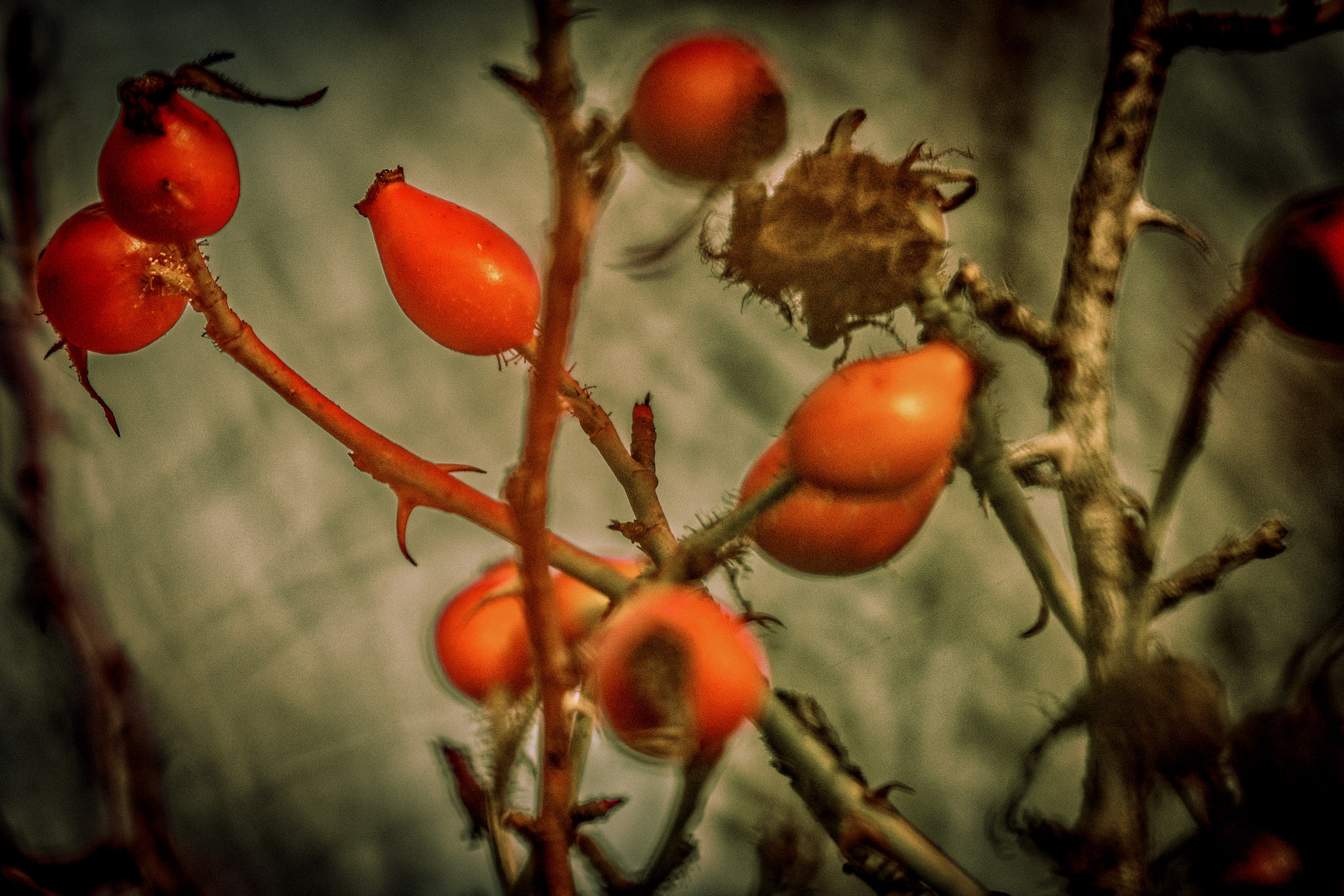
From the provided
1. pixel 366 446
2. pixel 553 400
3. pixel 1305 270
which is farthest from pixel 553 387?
pixel 1305 270

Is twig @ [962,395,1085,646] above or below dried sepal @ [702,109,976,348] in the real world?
below

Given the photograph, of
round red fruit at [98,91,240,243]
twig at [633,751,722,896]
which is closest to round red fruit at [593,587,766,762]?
twig at [633,751,722,896]

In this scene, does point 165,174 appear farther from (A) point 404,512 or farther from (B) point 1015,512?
(B) point 1015,512

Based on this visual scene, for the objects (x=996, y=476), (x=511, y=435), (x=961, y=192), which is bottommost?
(x=511, y=435)

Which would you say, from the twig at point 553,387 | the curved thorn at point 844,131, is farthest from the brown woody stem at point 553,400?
the curved thorn at point 844,131

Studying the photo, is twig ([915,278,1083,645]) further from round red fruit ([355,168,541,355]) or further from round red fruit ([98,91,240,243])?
round red fruit ([98,91,240,243])

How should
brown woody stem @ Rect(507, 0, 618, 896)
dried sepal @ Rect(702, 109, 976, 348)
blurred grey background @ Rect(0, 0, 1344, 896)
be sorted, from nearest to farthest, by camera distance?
1. brown woody stem @ Rect(507, 0, 618, 896)
2. dried sepal @ Rect(702, 109, 976, 348)
3. blurred grey background @ Rect(0, 0, 1344, 896)

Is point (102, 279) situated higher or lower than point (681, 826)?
higher

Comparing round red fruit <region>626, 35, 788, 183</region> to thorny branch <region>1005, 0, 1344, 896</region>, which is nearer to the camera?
round red fruit <region>626, 35, 788, 183</region>
